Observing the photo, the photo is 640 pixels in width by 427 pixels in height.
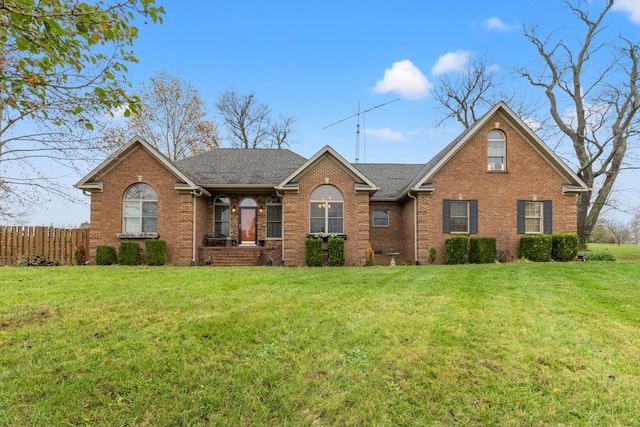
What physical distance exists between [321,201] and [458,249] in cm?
588

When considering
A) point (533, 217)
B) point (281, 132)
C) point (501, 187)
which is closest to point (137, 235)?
point (501, 187)

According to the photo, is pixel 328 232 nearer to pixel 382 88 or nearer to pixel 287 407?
pixel 287 407

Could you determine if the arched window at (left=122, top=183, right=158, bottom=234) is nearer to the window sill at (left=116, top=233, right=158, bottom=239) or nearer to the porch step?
the window sill at (left=116, top=233, right=158, bottom=239)

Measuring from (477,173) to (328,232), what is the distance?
22.6 feet

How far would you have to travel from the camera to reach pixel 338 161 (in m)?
13.5

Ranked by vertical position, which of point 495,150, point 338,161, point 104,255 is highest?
point 495,150

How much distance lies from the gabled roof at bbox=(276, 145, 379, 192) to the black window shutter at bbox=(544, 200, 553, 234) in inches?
292

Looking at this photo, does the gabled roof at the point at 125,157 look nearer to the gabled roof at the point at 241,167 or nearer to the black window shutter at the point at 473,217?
the gabled roof at the point at 241,167

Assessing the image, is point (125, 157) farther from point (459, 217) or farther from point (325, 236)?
point (459, 217)

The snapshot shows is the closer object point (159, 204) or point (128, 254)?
point (128, 254)

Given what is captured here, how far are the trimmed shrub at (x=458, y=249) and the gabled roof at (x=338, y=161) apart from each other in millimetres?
3806

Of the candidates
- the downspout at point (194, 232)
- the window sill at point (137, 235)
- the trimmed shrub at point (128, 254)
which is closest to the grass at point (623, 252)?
the downspout at point (194, 232)

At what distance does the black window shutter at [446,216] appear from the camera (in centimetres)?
1395

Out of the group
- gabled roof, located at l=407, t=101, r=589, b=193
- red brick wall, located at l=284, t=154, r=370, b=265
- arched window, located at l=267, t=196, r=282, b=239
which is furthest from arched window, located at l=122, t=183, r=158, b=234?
gabled roof, located at l=407, t=101, r=589, b=193
